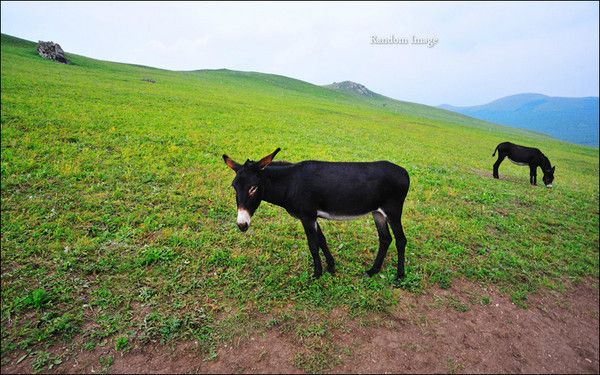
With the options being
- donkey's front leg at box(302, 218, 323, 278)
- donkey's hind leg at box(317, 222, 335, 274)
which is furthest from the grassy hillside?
donkey's front leg at box(302, 218, 323, 278)

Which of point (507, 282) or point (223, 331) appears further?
point (507, 282)

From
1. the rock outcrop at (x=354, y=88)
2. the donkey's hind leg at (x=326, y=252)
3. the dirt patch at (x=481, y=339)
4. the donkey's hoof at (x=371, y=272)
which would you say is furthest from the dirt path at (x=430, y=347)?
the rock outcrop at (x=354, y=88)

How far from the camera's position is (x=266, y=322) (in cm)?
592

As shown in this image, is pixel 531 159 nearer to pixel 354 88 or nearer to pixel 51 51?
pixel 51 51

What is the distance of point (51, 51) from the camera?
54.8 metres

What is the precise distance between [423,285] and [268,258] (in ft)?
13.2

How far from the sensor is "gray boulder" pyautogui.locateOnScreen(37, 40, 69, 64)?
54.4 metres

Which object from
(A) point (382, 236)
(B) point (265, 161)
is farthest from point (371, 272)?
(B) point (265, 161)

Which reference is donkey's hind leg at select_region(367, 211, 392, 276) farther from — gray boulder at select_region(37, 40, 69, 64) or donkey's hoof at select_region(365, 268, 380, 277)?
gray boulder at select_region(37, 40, 69, 64)

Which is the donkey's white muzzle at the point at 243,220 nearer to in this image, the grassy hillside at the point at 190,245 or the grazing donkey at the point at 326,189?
the grazing donkey at the point at 326,189

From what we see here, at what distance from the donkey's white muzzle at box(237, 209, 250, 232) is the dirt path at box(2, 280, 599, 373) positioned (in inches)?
81.0

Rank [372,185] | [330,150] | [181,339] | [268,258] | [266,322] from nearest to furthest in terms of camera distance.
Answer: [181,339] < [266,322] < [372,185] < [268,258] < [330,150]

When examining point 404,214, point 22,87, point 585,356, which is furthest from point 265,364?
point 22,87

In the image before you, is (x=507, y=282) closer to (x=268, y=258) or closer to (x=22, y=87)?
(x=268, y=258)
